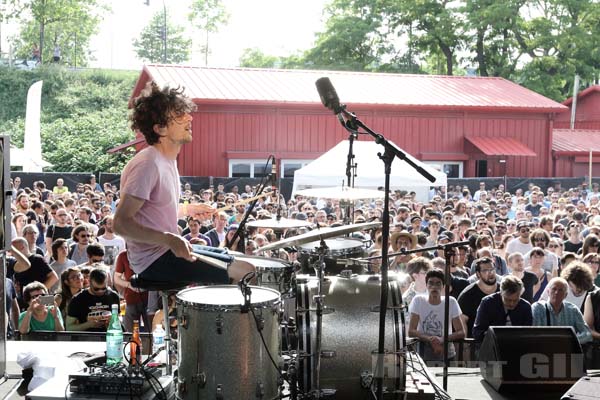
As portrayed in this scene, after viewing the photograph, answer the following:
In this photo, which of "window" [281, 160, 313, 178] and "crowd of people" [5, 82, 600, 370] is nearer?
"crowd of people" [5, 82, 600, 370]

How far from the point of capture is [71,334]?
20.3 ft

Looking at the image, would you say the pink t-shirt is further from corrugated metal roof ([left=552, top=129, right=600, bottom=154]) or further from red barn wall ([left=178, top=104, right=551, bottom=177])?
corrugated metal roof ([left=552, top=129, right=600, bottom=154])

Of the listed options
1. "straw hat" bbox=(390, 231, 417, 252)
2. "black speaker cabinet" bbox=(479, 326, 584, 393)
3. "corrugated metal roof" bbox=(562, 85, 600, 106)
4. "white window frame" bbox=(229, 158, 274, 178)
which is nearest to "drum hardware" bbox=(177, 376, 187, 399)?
"black speaker cabinet" bbox=(479, 326, 584, 393)

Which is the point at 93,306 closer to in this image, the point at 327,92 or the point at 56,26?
the point at 327,92

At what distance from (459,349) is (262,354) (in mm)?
3170

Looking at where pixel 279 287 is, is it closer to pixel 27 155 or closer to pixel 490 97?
pixel 27 155

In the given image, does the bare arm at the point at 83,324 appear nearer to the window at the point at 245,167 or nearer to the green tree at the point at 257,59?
the window at the point at 245,167

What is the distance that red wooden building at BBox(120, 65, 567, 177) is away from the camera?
983 inches

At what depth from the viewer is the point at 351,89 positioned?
26.7m

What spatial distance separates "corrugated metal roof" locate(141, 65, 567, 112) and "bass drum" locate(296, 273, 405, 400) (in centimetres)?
2003

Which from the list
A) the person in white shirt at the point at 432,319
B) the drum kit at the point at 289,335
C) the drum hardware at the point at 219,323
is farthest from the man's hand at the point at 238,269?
the person in white shirt at the point at 432,319

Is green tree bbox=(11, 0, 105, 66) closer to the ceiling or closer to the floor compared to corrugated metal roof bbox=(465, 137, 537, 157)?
closer to the ceiling

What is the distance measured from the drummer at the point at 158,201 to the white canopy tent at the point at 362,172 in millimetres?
7999

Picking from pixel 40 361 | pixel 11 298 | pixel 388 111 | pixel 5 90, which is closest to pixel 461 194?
pixel 388 111
